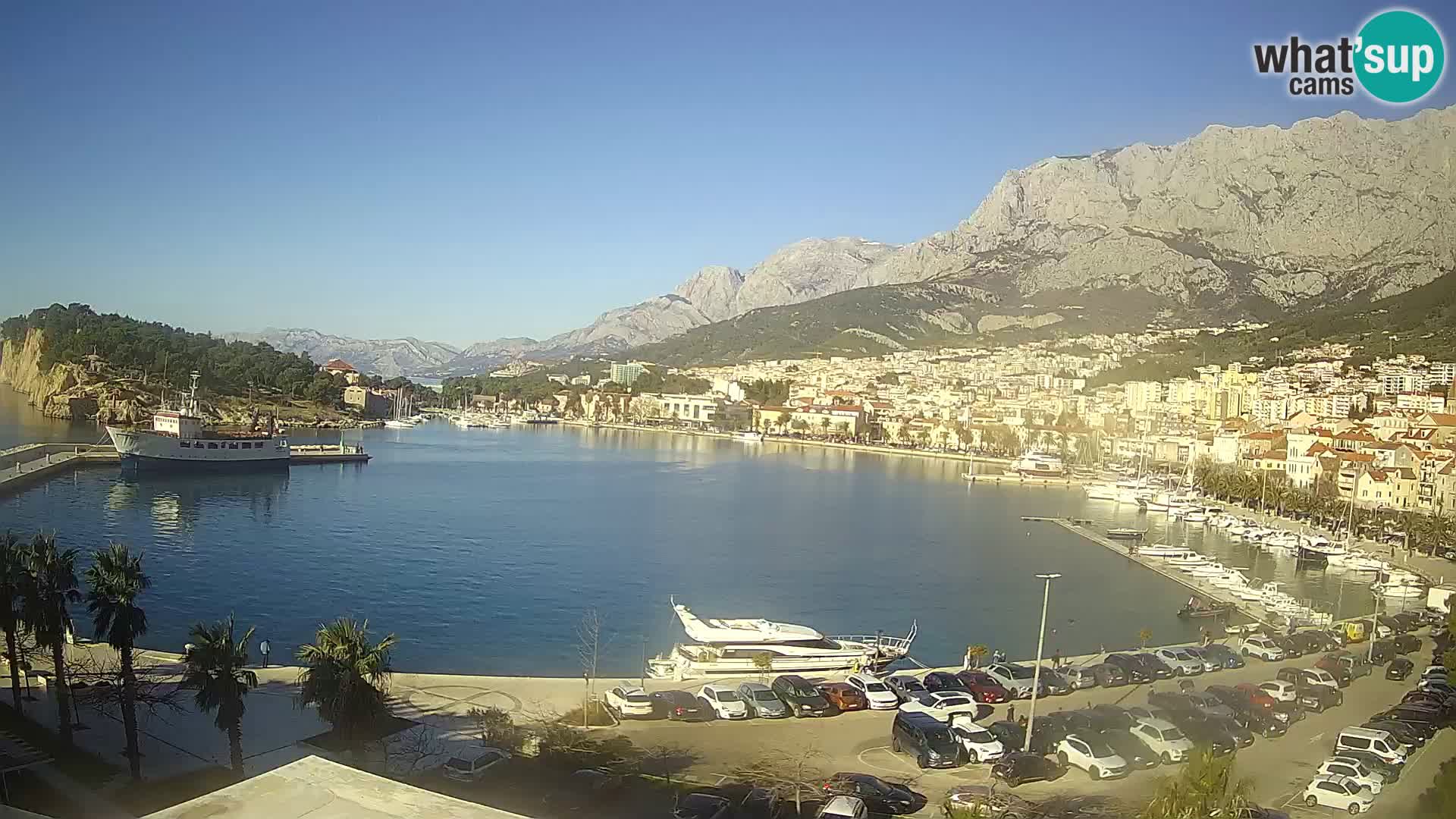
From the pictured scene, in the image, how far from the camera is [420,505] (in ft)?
51.3

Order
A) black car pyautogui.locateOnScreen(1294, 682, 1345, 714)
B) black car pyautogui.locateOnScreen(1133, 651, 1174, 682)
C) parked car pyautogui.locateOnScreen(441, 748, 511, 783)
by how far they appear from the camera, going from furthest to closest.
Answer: black car pyautogui.locateOnScreen(1133, 651, 1174, 682) < black car pyautogui.locateOnScreen(1294, 682, 1345, 714) < parked car pyautogui.locateOnScreen(441, 748, 511, 783)

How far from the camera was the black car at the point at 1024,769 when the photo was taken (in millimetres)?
4188

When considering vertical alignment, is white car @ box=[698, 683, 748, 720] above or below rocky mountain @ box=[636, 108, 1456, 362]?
below

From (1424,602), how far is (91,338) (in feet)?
79.2

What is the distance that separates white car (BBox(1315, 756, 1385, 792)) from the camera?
4051 mm

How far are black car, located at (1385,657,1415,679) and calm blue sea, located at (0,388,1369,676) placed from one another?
262 cm

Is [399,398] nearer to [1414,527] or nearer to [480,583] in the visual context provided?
[480,583]

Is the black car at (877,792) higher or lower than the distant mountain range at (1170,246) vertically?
lower

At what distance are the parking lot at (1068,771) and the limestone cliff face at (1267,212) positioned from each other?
4.51m

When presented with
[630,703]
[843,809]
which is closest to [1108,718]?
[843,809]

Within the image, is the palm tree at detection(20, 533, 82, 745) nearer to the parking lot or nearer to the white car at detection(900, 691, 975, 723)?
the parking lot

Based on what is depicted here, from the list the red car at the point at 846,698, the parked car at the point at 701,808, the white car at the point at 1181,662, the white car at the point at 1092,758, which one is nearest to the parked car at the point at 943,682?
the red car at the point at 846,698

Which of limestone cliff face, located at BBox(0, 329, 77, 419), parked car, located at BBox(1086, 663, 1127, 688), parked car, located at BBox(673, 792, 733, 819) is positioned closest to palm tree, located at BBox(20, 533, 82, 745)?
parked car, located at BBox(673, 792, 733, 819)

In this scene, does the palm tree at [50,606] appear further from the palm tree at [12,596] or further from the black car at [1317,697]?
the black car at [1317,697]
